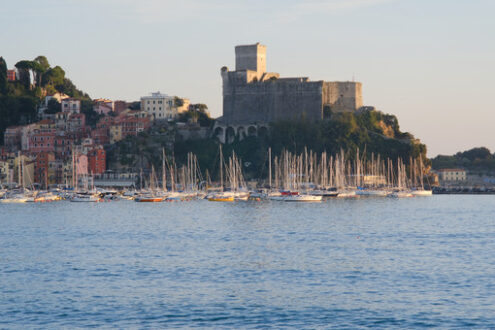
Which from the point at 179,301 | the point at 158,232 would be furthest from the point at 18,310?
the point at 158,232

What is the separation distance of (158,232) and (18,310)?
24.6 meters

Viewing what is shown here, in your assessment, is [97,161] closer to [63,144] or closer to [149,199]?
[63,144]

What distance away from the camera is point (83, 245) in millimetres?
41938

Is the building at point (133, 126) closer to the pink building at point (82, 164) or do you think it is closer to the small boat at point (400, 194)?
the pink building at point (82, 164)

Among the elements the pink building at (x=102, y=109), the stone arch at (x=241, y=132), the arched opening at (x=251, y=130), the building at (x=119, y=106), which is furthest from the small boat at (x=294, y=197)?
the pink building at (x=102, y=109)

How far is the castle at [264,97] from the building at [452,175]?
114ft

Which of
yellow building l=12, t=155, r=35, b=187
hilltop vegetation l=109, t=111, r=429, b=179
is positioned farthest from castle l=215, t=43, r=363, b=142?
yellow building l=12, t=155, r=35, b=187

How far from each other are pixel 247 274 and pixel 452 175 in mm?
115950

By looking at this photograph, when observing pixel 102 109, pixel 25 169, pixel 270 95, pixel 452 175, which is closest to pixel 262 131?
pixel 270 95

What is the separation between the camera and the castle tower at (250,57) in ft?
367

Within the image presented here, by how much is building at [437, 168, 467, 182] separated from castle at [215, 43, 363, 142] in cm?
3488

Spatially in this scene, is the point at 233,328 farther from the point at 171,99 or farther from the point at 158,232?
the point at 171,99

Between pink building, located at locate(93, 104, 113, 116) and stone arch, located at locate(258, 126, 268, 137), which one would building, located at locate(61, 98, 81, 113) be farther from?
stone arch, located at locate(258, 126, 268, 137)

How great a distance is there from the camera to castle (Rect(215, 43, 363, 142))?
111 meters
